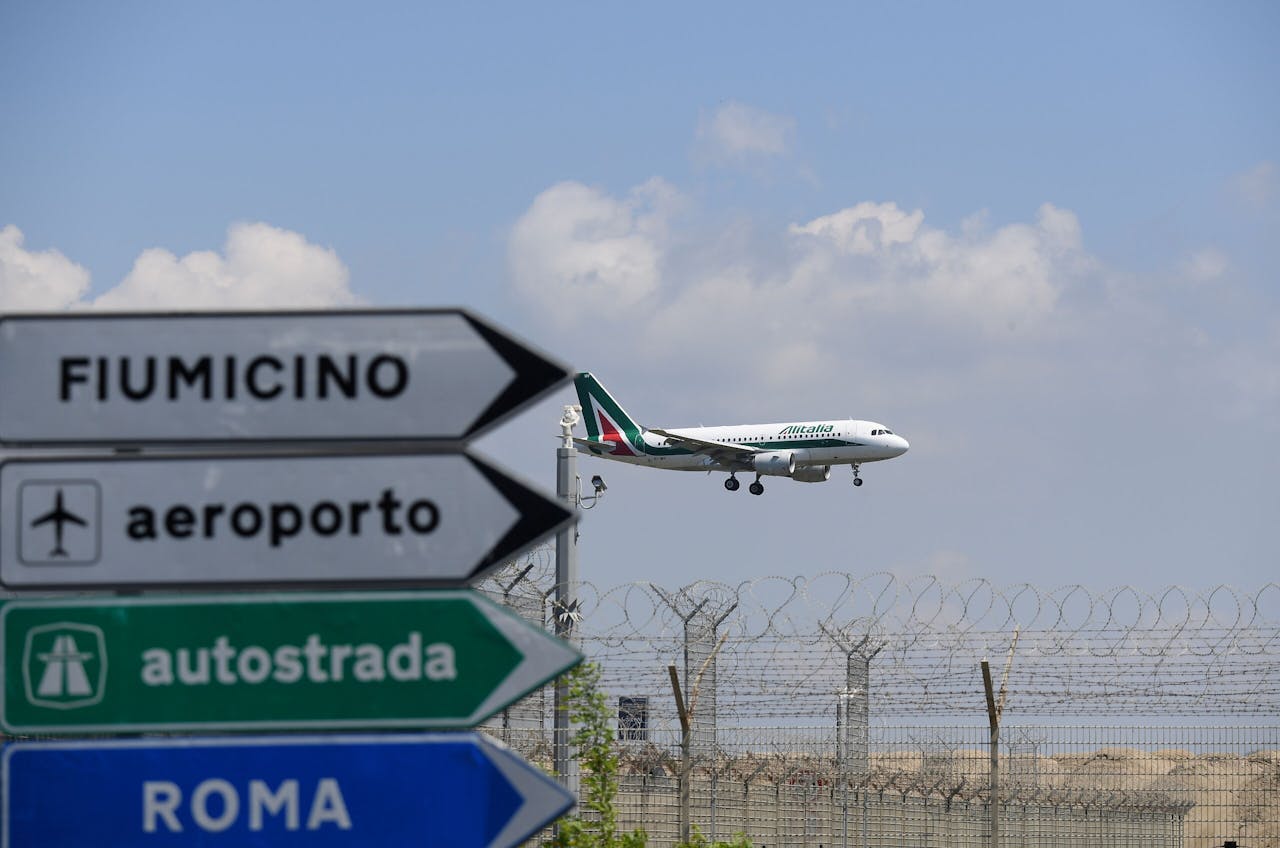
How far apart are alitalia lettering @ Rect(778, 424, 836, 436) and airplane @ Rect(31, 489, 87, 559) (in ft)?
182

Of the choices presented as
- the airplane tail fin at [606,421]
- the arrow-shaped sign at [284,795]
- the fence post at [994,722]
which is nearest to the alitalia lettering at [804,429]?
the airplane tail fin at [606,421]

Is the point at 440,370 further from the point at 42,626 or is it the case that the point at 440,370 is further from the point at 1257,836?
the point at 1257,836

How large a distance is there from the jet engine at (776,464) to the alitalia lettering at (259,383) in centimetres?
5477

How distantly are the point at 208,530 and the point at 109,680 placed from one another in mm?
488

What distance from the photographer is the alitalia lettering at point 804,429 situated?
59.6 meters

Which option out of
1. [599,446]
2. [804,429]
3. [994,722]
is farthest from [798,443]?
[994,722]

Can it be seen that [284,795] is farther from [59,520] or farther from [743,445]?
[743,445]

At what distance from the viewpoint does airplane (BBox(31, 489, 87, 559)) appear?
4492 mm

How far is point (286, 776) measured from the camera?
4449mm

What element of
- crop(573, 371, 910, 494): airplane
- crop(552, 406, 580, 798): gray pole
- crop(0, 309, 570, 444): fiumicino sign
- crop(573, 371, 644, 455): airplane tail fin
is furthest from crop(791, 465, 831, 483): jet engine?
crop(0, 309, 570, 444): fiumicino sign

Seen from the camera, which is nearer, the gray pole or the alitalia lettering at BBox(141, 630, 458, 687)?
the alitalia lettering at BBox(141, 630, 458, 687)

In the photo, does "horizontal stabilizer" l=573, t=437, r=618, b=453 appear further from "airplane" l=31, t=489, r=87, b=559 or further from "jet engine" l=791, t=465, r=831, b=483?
"airplane" l=31, t=489, r=87, b=559

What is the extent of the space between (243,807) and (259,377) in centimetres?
118

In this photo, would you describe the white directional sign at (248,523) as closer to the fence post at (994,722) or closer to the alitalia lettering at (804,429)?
the fence post at (994,722)
